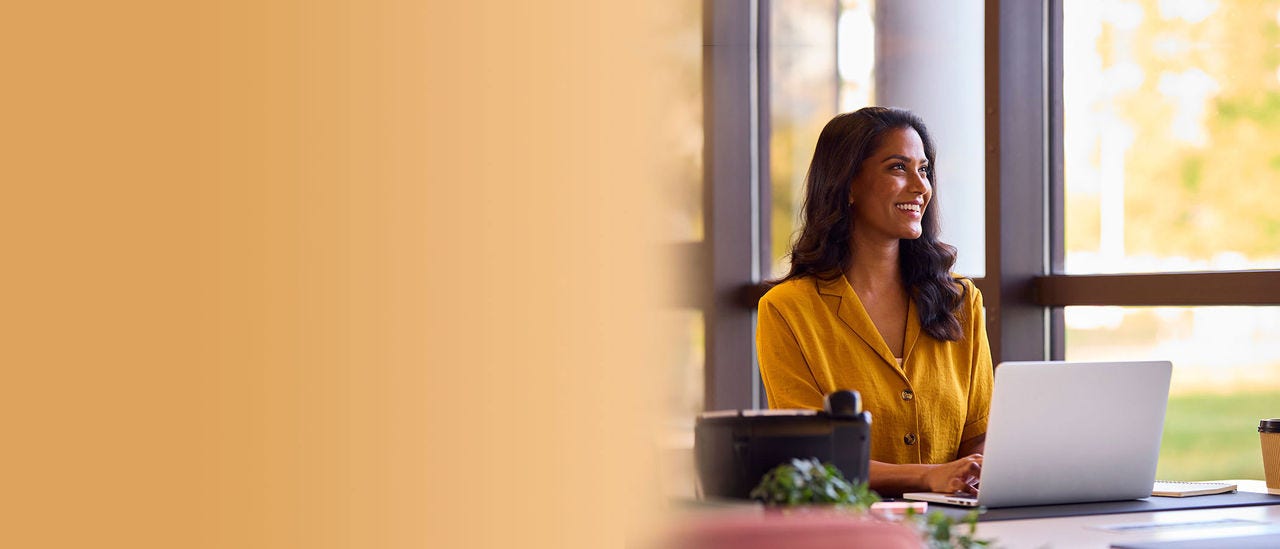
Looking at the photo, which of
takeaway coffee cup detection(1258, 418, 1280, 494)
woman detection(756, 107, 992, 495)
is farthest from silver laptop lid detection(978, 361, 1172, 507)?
woman detection(756, 107, 992, 495)

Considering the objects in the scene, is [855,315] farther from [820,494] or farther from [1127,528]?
[820,494]

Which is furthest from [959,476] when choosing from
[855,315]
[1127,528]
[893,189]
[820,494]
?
[820,494]

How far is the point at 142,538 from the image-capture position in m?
0.35

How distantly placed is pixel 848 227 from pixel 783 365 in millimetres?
305

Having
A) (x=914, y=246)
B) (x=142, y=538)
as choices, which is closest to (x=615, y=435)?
(x=142, y=538)

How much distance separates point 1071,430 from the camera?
166 centimetres

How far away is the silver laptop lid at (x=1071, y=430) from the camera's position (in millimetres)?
1612

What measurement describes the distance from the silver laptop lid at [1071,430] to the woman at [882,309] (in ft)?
1.17

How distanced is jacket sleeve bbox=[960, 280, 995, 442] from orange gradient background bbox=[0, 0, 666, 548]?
1858mm

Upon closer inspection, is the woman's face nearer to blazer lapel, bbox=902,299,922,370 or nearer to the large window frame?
blazer lapel, bbox=902,299,922,370

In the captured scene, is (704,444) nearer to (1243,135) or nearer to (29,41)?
(29,41)

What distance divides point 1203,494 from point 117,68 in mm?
1824

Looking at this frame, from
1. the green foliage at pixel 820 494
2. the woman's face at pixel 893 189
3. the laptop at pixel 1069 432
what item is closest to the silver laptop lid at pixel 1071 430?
the laptop at pixel 1069 432

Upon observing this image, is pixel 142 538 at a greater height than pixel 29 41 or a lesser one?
lesser
